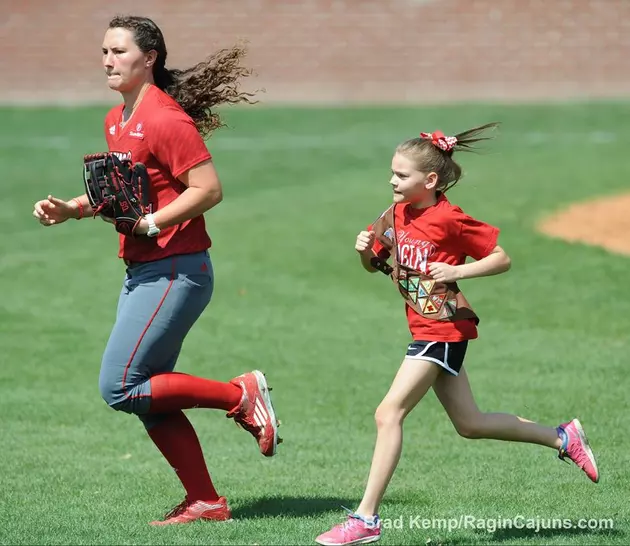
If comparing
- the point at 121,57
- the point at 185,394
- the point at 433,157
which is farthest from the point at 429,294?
the point at 121,57

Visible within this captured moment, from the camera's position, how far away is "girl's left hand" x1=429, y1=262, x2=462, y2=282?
4.86m

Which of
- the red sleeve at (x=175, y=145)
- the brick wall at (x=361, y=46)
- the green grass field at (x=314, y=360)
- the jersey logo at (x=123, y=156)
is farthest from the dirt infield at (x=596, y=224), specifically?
the brick wall at (x=361, y=46)

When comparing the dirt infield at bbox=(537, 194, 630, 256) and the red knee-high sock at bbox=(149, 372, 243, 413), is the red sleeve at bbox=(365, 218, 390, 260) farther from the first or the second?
the dirt infield at bbox=(537, 194, 630, 256)

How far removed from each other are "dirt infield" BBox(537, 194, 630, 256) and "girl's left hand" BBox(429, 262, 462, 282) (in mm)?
9029

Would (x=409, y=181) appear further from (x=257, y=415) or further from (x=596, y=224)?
(x=596, y=224)

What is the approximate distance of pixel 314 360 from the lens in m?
9.81

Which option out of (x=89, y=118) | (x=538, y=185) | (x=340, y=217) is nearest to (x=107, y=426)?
(x=340, y=217)

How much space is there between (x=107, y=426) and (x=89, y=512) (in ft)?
8.05

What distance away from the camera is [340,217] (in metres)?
15.6

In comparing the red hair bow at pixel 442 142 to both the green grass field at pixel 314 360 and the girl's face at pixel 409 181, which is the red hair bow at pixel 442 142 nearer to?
the girl's face at pixel 409 181

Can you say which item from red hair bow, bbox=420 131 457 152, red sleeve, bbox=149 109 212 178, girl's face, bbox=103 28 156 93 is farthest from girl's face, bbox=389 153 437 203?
girl's face, bbox=103 28 156 93

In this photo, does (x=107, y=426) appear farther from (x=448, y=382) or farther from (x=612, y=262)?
(x=612, y=262)

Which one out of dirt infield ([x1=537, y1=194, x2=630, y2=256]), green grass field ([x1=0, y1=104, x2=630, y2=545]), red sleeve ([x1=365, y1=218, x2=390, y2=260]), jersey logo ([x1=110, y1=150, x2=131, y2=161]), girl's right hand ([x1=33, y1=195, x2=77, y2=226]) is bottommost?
dirt infield ([x1=537, y1=194, x2=630, y2=256])

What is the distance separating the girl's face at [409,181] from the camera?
5020 mm
